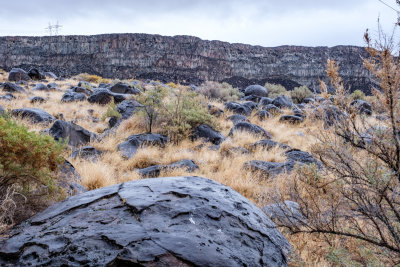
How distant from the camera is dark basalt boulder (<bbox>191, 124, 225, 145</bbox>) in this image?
24.3 ft

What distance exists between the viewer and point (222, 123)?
31.4 feet

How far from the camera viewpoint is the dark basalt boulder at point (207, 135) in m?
7.40

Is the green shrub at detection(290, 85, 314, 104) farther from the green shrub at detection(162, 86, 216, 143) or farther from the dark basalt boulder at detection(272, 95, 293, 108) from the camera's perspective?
the green shrub at detection(162, 86, 216, 143)

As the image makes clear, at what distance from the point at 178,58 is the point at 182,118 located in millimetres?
40108

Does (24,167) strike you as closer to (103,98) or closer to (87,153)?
(87,153)

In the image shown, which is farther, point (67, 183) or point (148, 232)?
point (67, 183)

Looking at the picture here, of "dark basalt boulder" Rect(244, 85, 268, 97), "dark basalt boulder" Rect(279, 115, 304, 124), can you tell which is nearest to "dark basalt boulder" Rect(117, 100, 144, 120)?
"dark basalt boulder" Rect(279, 115, 304, 124)

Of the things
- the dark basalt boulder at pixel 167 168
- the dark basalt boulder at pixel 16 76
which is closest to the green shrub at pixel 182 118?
A: the dark basalt boulder at pixel 167 168

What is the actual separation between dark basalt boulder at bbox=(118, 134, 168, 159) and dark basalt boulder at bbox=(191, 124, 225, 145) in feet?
3.05

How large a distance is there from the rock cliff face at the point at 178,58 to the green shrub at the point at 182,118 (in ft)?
115

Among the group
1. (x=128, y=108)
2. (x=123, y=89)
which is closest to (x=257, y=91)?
(x=123, y=89)

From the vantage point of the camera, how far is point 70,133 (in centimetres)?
612

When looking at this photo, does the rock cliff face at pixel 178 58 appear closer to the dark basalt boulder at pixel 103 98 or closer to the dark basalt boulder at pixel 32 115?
the dark basalt boulder at pixel 103 98

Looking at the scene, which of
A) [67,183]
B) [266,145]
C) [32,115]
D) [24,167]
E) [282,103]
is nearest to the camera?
[24,167]
